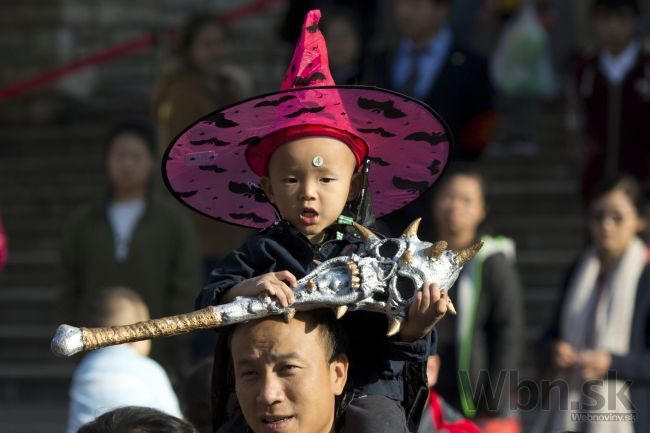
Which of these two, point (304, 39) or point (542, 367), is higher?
point (304, 39)

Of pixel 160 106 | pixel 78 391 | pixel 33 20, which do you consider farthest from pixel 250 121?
pixel 33 20

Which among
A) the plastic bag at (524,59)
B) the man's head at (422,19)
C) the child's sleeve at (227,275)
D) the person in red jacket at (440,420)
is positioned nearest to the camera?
the child's sleeve at (227,275)

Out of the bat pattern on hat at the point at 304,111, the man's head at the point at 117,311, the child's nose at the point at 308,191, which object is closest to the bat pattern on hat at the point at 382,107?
the bat pattern on hat at the point at 304,111

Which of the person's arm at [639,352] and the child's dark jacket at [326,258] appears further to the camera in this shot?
the person's arm at [639,352]

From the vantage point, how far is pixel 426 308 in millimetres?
3539

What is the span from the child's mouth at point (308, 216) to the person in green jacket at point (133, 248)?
427cm

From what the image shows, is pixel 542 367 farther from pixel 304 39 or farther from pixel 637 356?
pixel 304 39

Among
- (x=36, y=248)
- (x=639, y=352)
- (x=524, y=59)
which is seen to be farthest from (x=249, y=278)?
(x=36, y=248)

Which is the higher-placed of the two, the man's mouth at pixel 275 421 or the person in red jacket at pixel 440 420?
the person in red jacket at pixel 440 420

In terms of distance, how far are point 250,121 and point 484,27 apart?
9.08m

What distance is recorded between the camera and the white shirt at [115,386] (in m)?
5.47

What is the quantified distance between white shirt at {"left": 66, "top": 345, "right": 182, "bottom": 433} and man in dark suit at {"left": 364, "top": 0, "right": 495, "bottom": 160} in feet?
10.3

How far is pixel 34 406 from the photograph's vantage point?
10016 mm

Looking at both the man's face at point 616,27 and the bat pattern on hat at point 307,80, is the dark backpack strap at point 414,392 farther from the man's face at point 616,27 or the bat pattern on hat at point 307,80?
the man's face at point 616,27
